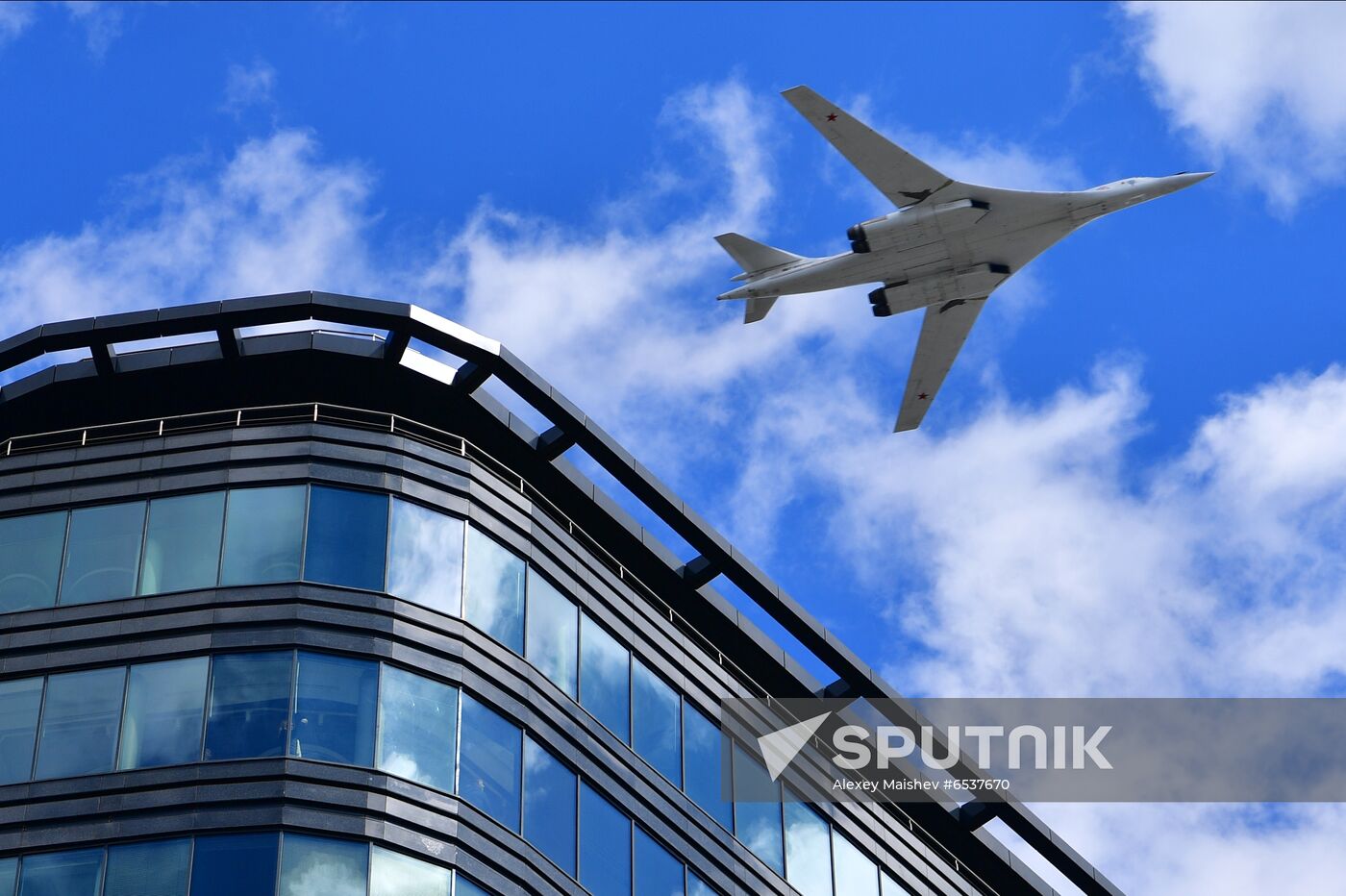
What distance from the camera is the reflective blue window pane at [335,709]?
105 ft

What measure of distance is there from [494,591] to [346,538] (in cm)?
321

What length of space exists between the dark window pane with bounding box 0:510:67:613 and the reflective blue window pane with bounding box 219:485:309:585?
3468mm

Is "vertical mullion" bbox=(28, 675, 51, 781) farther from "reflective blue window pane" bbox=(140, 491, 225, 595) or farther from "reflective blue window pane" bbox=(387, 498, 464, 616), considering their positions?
"reflective blue window pane" bbox=(387, 498, 464, 616)

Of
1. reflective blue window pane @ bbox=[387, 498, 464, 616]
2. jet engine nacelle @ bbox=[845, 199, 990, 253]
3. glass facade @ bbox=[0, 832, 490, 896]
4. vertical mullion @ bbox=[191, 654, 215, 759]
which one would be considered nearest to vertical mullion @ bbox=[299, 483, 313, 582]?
reflective blue window pane @ bbox=[387, 498, 464, 616]

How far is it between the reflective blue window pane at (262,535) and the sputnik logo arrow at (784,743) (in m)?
12.5

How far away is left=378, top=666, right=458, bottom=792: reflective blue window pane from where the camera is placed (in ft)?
107

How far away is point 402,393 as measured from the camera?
3897cm

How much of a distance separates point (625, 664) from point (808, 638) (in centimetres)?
574

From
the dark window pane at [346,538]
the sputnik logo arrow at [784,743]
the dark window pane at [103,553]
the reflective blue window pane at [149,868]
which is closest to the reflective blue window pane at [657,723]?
the sputnik logo arrow at [784,743]

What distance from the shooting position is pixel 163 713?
32594 millimetres

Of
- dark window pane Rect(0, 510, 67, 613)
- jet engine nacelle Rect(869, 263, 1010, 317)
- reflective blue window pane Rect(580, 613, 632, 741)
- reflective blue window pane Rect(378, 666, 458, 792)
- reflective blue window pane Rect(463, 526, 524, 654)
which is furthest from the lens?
jet engine nacelle Rect(869, 263, 1010, 317)

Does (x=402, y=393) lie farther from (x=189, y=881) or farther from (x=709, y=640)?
(x=189, y=881)

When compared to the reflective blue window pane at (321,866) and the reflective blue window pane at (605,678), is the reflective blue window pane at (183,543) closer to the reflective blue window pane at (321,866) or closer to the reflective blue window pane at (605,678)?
the reflective blue window pane at (321,866)

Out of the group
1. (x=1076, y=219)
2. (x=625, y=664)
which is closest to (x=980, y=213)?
(x=1076, y=219)
